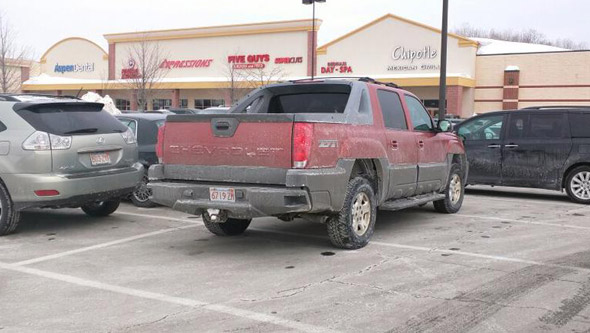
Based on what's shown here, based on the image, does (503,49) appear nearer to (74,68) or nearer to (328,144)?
(74,68)

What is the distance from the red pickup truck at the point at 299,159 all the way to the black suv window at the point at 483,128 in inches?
174

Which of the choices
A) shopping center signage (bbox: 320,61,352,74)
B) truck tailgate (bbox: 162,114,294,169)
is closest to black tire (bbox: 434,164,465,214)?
truck tailgate (bbox: 162,114,294,169)

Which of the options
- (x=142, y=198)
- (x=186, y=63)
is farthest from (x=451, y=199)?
(x=186, y=63)

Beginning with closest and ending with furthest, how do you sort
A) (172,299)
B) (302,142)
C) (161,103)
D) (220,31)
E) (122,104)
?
(172,299) → (302,142) → (220,31) → (161,103) → (122,104)

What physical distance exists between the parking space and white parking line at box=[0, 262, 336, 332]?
0.05 ft

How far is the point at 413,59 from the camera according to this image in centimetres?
3722

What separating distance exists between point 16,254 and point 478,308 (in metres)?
4.94

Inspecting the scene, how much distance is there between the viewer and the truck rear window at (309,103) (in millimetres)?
7359

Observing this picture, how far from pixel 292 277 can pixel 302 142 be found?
4.33 ft

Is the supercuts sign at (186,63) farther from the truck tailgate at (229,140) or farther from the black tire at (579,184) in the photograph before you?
the truck tailgate at (229,140)

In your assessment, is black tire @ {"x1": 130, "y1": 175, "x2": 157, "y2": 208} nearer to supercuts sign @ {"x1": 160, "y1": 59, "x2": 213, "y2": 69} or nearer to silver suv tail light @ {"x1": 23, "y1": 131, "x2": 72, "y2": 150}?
silver suv tail light @ {"x1": 23, "y1": 131, "x2": 72, "y2": 150}

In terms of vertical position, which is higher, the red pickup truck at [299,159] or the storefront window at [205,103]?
the storefront window at [205,103]

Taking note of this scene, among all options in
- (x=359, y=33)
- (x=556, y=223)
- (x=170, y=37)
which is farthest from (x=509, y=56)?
(x=556, y=223)

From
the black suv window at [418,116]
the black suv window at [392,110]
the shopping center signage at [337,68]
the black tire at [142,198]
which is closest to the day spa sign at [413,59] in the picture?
the shopping center signage at [337,68]
